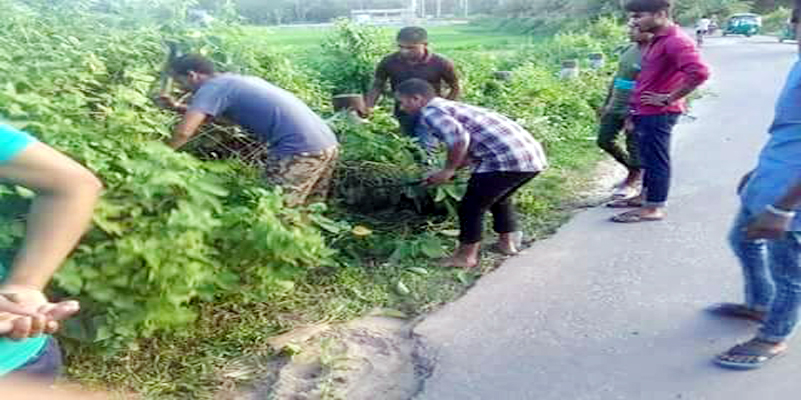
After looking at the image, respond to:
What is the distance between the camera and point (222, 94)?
15.0 feet

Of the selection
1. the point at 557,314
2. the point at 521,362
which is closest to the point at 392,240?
the point at 557,314

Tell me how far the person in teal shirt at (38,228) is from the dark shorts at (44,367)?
39mm

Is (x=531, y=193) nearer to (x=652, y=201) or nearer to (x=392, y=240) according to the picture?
(x=652, y=201)

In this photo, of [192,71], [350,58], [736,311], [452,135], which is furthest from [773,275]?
[350,58]

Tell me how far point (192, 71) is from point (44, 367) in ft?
10.6

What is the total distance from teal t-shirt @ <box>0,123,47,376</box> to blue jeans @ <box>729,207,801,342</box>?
282 centimetres

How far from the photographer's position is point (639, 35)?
19.5ft

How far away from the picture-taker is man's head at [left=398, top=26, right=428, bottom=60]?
6.50 m

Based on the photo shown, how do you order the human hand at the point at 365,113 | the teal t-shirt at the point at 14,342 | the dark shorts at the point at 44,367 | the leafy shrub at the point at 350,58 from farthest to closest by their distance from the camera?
the leafy shrub at the point at 350,58
the human hand at the point at 365,113
the dark shorts at the point at 44,367
the teal t-shirt at the point at 14,342

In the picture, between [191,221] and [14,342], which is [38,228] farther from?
[191,221]

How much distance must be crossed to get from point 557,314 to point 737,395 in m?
1.10

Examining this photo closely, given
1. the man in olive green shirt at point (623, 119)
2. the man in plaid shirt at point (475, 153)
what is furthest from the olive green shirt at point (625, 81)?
the man in plaid shirt at point (475, 153)

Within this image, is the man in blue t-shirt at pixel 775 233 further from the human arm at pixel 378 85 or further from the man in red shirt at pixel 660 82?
the human arm at pixel 378 85

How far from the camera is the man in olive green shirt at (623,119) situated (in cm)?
636
